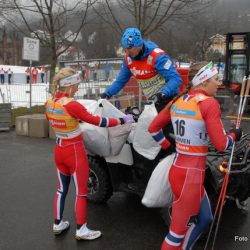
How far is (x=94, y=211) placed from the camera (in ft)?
16.3

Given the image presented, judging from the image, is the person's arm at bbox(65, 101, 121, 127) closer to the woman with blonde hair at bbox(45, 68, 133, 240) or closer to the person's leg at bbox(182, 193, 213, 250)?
the woman with blonde hair at bbox(45, 68, 133, 240)

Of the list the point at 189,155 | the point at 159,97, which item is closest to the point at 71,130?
the point at 159,97

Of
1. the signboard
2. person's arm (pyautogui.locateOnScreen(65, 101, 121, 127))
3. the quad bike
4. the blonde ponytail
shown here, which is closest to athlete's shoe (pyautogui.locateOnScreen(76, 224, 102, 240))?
the quad bike

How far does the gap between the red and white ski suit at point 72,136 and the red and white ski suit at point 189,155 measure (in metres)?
1.06

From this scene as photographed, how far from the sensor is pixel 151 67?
4.46 metres

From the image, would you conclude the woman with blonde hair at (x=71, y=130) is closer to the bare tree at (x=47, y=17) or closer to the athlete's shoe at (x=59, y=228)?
the athlete's shoe at (x=59, y=228)

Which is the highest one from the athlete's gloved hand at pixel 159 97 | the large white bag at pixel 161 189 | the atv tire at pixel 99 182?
the athlete's gloved hand at pixel 159 97

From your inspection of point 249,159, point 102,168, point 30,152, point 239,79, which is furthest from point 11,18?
point 249,159

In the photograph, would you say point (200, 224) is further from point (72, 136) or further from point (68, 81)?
point (68, 81)

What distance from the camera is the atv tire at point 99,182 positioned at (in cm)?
495

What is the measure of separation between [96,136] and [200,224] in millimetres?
1712

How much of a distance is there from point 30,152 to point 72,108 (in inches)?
195

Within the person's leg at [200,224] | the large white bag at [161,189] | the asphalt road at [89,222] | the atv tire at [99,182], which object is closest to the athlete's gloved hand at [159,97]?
the large white bag at [161,189]

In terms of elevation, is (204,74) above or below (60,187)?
above
